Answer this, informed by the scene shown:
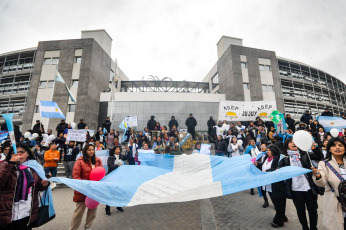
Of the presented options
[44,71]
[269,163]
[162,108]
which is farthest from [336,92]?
[44,71]

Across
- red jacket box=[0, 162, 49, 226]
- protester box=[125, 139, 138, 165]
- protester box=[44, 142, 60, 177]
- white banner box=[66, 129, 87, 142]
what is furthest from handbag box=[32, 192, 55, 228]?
white banner box=[66, 129, 87, 142]

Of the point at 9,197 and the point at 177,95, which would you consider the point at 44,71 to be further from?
the point at 9,197

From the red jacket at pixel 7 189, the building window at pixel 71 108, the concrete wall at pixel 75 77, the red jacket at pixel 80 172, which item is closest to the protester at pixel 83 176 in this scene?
the red jacket at pixel 80 172

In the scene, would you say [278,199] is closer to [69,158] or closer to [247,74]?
[69,158]

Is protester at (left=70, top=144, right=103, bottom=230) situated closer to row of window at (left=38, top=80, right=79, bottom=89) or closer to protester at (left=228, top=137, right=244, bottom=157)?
protester at (left=228, top=137, right=244, bottom=157)

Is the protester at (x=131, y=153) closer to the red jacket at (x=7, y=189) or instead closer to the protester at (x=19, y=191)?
the protester at (x=19, y=191)

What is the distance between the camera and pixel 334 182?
2.60m

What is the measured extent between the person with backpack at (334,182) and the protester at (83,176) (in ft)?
14.1

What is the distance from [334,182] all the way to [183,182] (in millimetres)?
2500

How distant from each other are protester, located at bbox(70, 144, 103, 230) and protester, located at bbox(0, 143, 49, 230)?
2.46ft

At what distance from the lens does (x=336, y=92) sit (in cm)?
3500

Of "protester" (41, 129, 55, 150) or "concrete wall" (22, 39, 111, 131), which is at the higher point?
"concrete wall" (22, 39, 111, 131)

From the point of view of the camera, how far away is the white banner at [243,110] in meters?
13.7

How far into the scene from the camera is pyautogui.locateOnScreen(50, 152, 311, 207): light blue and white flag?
2818 mm
